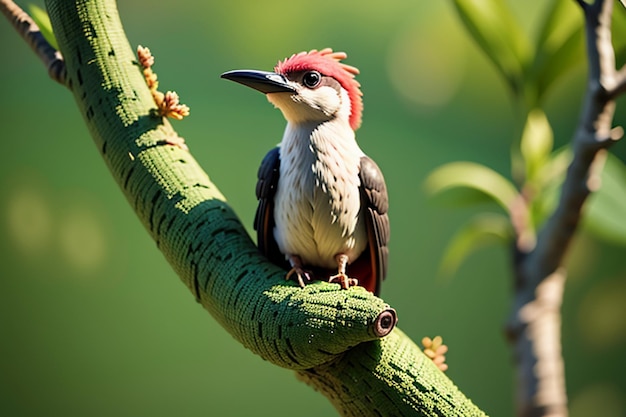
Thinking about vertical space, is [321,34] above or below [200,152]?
above

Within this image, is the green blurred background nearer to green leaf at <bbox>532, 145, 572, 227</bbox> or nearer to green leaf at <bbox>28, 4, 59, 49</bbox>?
green leaf at <bbox>532, 145, 572, 227</bbox>

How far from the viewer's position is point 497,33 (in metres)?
1.63

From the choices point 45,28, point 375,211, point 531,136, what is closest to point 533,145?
point 531,136

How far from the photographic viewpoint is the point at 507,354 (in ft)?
6.72

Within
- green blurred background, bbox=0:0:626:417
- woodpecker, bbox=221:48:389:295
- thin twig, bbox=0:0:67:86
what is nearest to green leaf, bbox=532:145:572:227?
green blurred background, bbox=0:0:626:417

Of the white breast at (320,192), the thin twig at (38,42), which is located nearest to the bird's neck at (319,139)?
the white breast at (320,192)

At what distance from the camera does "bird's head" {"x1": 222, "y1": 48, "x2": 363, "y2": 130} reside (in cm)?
86

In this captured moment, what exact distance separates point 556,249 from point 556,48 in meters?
0.51

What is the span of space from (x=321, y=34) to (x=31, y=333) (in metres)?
1.09

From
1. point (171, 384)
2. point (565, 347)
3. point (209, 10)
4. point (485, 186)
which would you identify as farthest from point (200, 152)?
point (565, 347)

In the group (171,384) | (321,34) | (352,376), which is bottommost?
(352,376)

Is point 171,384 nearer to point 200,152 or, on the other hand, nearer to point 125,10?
point 200,152

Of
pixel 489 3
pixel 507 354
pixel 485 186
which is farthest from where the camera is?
pixel 507 354

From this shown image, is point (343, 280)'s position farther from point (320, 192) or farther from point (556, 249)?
point (556, 249)
